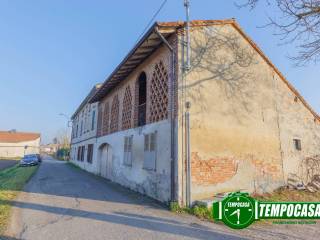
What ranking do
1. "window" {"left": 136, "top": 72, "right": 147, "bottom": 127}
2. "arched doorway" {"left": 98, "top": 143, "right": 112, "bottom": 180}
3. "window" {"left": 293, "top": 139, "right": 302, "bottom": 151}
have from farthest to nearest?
"arched doorway" {"left": 98, "top": 143, "right": 112, "bottom": 180}, "window" {"left": 293, "top": 139, "right": 302, "bottom": 151}, "window" {"left": 136, "top": 72, "right": 147, "bottom": 127}

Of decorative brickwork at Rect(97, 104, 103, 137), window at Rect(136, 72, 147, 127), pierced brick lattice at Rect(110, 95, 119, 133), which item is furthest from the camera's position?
decorative brickwork at Rect(97, 104, 103, 137)

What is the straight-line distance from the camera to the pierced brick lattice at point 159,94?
27.2 feet

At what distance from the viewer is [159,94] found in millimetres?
8789

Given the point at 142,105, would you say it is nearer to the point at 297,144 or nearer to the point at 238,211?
the point at 238,211

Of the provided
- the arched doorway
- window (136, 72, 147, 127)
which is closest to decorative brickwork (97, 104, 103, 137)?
the arched doorway

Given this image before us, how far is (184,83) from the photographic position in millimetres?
7582

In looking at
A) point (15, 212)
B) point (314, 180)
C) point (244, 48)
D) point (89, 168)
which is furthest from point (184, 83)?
point (89, 168)

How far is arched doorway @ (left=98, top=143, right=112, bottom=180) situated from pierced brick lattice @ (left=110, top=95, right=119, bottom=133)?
1.32 m

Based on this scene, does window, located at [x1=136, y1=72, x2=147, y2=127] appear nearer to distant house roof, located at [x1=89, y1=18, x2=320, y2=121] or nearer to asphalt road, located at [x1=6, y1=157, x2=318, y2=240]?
distant house roof, located at [x1=89, y1=18, x2=320, y2=121]

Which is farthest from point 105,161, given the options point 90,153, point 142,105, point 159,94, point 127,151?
point 159,94

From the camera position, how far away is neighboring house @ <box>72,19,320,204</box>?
7.41 meters

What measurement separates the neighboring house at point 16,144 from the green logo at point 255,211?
59579 mm

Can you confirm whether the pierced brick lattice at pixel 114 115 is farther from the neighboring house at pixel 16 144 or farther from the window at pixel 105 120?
the neighboring house at pixel 16 144

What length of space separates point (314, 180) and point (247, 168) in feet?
16.1
